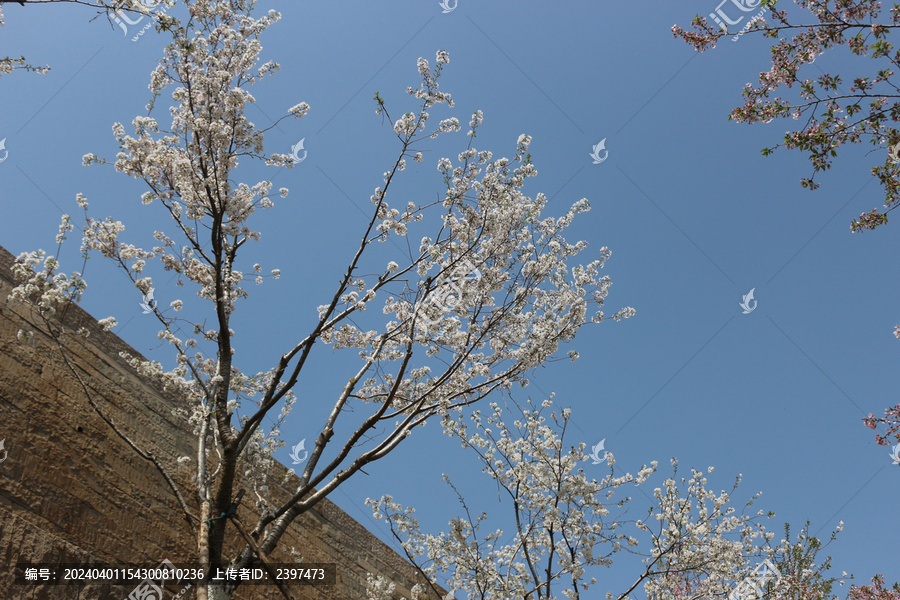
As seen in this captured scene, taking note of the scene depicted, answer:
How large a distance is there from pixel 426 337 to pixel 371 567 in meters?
4.47

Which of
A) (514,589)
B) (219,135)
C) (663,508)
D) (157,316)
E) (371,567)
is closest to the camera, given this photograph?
(219,135)

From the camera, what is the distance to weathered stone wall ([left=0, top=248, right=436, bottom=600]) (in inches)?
167

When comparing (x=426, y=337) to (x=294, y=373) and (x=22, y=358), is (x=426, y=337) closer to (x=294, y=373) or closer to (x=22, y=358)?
(x=294, y=373)

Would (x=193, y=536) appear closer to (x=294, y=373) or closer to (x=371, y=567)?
(x=294, y=373)

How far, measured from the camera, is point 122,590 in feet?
15.4

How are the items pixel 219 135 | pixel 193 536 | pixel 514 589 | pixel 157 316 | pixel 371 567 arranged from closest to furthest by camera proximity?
pixel 219 135 → pixel 157 316 → pixel 193 536 → pixel 514 589 → pixel 371 567

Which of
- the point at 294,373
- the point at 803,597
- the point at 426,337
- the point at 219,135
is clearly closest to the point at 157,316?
the point at 294,373

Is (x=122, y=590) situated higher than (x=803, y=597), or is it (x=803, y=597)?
(x=803, y=597)

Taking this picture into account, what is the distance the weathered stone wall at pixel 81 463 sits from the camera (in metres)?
4.23

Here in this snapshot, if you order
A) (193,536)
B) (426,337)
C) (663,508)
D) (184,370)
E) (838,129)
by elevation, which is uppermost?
(838,129)

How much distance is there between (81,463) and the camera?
4.74m

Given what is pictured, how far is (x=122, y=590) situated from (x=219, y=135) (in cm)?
364

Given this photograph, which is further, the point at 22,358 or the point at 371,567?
the point at 371,567

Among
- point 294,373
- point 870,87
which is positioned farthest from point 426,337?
point 870,87
